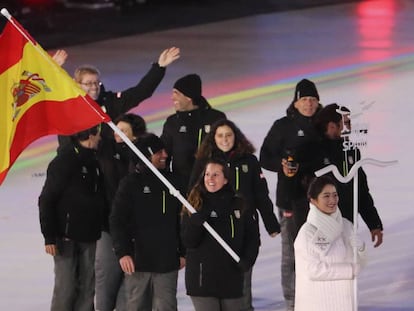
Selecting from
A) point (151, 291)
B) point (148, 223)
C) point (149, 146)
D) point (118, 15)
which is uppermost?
point (118, 15)

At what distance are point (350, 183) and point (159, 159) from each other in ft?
5.33

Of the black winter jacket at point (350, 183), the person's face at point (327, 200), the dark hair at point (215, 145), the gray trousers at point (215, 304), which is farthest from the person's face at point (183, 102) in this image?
the person's face at point (327, 200)

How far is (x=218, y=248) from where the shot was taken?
440 inches

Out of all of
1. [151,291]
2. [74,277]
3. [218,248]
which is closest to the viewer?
[218,248]

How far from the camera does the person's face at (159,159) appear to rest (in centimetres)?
1171

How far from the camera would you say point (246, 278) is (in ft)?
40.5

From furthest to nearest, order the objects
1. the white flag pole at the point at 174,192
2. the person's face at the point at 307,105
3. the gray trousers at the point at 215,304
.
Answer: the person's face at the point at 307,105 → the gray trousers at the point at 215,304 → the white flag pole at the point at 174,192

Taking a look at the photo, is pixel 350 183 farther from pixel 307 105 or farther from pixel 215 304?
pixel 215 304

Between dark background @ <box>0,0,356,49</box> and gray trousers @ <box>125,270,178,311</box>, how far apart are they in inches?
678

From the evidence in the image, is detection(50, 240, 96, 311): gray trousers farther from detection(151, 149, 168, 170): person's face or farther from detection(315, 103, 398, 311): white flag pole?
detection(315, 103, 398, 311): white flag pole

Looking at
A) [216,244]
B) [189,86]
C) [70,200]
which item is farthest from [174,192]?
[189,86]

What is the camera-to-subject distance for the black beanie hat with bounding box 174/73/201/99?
44.1ft

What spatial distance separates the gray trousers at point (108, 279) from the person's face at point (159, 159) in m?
1.06

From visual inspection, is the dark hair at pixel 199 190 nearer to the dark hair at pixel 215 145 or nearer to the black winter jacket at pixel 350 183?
the dark hair at pixel 215 145
